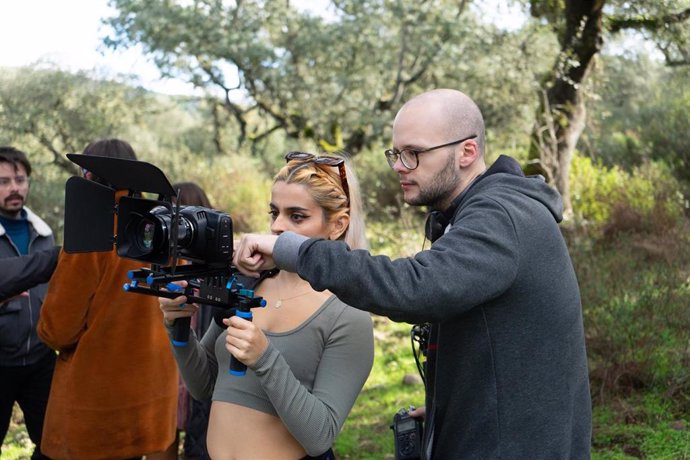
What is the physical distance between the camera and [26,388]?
4016 mm

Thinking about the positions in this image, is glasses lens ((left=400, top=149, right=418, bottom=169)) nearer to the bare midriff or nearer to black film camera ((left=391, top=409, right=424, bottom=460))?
black film camera ((left=391, top=409, right=424, bottom=460))

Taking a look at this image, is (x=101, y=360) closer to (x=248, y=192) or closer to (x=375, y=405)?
(x=375, y=405)

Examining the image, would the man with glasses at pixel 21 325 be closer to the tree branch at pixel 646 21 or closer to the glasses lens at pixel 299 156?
the glasses lens at pixel 299 156

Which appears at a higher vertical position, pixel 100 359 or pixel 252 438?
pixel 252 438

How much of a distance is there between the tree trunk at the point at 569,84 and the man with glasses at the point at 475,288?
8388 millimetres

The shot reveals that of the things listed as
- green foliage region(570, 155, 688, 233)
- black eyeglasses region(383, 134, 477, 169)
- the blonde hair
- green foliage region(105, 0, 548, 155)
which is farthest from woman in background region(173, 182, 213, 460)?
green foliage region(105, 0, 548, 155)

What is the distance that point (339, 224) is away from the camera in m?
2.49

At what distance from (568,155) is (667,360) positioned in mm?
6128

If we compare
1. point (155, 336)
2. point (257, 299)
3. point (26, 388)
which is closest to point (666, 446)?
point (155, 336)

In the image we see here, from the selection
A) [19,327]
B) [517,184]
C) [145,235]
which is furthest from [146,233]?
[19,327]

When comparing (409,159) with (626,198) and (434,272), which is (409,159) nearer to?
(434,272)

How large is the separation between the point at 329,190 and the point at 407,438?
0.85 metres

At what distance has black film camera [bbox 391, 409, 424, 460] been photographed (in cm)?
229

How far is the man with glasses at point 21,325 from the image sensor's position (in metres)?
3.88
